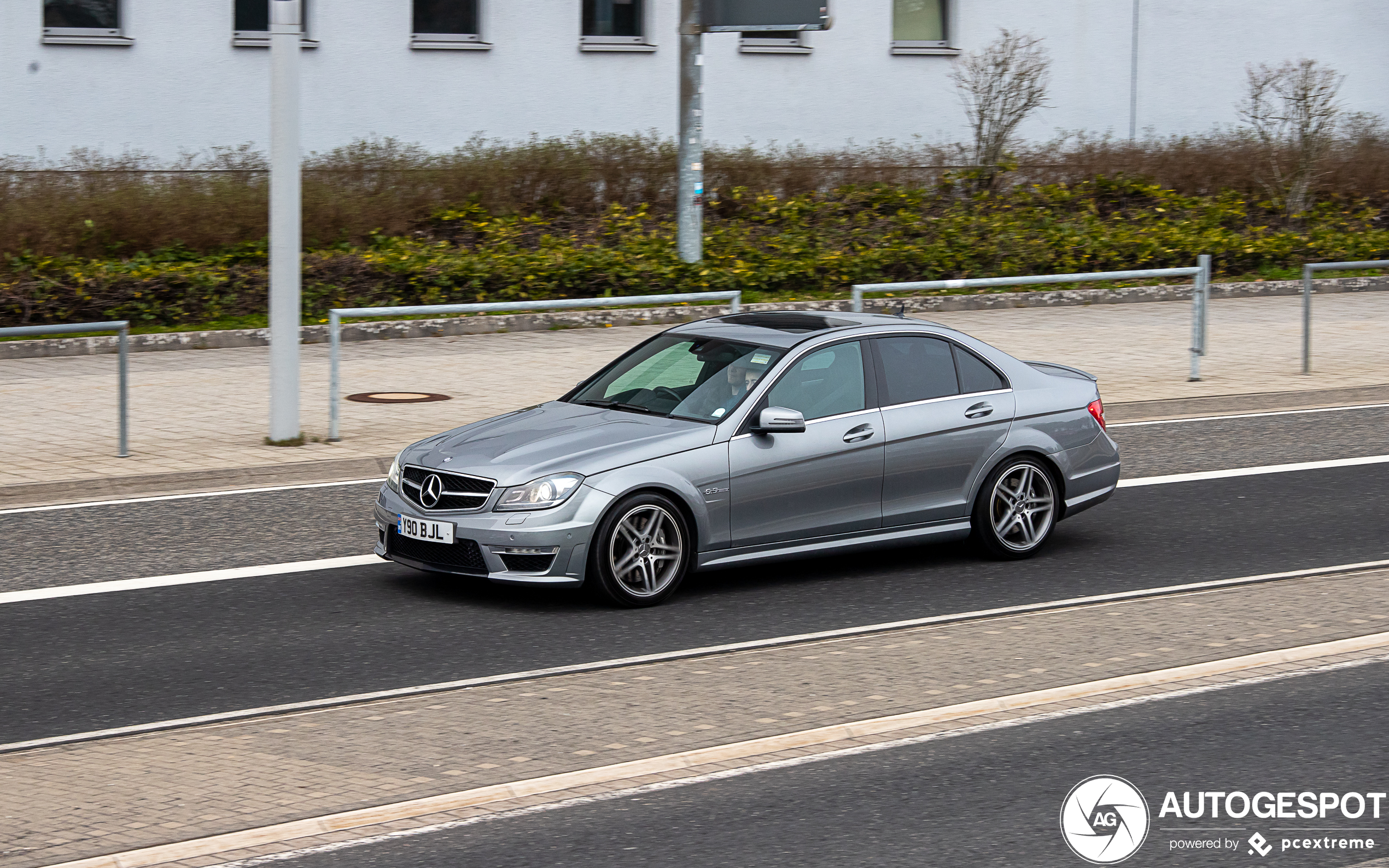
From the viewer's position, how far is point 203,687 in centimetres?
699

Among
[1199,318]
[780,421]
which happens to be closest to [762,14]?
[1199,318]

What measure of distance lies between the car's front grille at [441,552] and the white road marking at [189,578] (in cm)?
72

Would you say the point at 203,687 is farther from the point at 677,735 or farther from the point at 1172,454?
the point at 1172,454

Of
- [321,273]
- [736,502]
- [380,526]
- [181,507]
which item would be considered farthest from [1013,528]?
[321,273]

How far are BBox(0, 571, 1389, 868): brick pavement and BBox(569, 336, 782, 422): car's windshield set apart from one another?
1.72 m

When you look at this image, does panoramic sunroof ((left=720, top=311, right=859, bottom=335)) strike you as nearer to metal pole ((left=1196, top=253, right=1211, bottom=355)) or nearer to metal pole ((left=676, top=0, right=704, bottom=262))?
metal pole ((left=1196, top=253, right=1211, bottom=355))

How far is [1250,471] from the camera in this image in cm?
1242

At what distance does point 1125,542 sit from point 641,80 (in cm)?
1927

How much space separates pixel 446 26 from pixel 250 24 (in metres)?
3.14

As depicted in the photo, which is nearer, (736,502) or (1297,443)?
(736,502)

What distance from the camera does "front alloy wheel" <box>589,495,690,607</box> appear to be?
8180 millimetres

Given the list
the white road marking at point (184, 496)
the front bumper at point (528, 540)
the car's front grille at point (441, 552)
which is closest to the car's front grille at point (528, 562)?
the front bumper at point (528, 540)

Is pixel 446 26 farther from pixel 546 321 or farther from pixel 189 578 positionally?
pixel 189 578

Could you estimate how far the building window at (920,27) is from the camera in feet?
97.0
